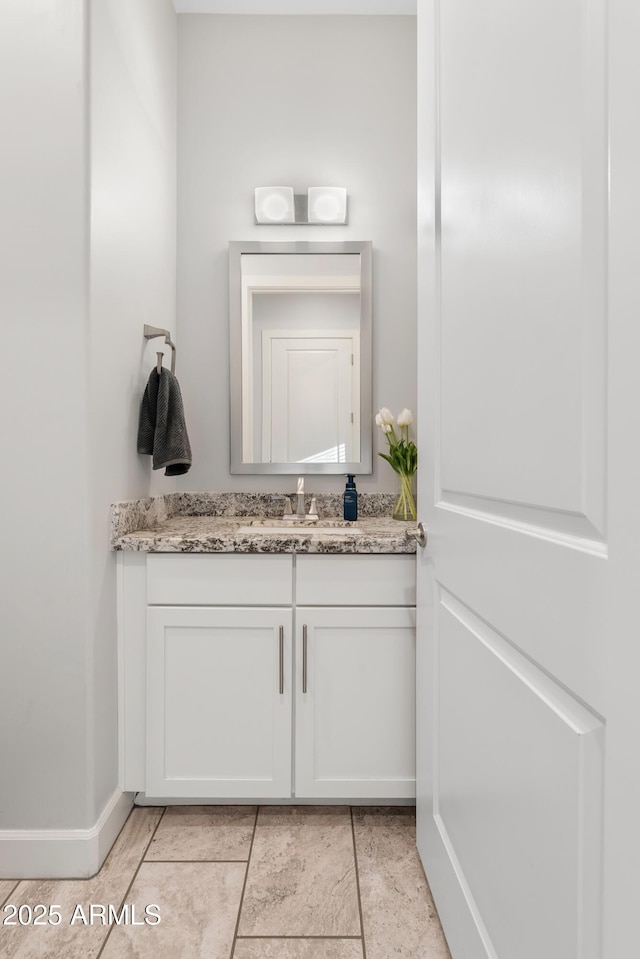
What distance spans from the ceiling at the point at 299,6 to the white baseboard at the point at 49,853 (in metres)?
2.80

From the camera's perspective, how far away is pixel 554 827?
0.74 meters

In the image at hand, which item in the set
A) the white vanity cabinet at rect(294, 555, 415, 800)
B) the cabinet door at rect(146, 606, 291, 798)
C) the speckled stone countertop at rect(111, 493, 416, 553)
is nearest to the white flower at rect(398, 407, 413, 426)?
the speckled stone countertop at rect(111, 493, 416, 553)

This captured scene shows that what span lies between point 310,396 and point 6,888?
5.73 feet

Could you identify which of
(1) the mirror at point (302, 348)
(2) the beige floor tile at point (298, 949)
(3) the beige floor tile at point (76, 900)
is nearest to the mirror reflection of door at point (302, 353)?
(1) the mirror at point (302, 348)

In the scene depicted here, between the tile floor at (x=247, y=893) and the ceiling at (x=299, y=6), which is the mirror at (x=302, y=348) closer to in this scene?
the ceiling at (x=299, y=6)

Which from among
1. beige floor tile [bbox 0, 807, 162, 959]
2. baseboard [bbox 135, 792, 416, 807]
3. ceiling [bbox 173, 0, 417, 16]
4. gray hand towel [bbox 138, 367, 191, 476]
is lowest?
beige floor tile [bbox 0, 807, 162, 959]

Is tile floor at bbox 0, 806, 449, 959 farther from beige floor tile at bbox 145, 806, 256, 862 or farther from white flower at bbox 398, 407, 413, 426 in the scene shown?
white flower at bbox 398, 407, 413, 426

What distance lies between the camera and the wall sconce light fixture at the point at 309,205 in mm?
2289

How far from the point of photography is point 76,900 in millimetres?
1470

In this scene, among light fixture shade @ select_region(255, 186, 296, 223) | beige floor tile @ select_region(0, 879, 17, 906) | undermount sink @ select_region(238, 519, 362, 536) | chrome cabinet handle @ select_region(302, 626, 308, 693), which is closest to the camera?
beige floor tile @ select_region(0, 879, 17, 906)

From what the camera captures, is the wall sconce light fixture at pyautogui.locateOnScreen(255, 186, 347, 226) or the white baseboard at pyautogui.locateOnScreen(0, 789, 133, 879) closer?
the white baseboard at pyautogui.locateOnScreen(0, 789, 133, 879)

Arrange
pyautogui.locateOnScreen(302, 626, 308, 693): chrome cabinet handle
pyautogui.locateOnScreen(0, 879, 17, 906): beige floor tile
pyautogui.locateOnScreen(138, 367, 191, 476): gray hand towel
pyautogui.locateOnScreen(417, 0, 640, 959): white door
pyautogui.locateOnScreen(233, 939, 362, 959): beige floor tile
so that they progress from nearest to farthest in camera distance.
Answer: pyautogui.locateOnScreen(417, 0, 640, 959): white door → pyautogui.locateOnScreen(233, 939, 362, 959): beige floor tile → pyautogui.locateOnScreen(0, 879, 17, 906): beige floor tile → pyautogui.locateOnScreen(302, 626, 308, 693): chrome cabinet handle → pyautogui.locateOnScreen(138, 367, 191, 476): gray hand towel

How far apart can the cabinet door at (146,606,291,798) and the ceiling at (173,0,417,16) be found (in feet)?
7.30

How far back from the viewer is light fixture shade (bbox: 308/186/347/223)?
229cm
